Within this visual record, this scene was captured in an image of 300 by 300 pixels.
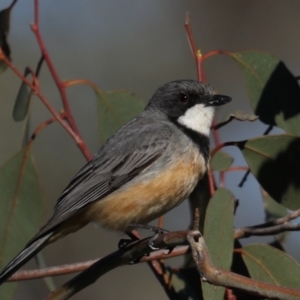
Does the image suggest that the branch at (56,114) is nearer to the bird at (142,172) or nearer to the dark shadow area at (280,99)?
the bird at (142,172)

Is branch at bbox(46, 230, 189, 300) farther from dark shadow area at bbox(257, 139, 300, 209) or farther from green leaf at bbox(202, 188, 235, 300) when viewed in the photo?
dark shadow area at bbox(257, 139, 300, 209)

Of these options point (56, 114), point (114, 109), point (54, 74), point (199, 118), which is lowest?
point (199, 118)

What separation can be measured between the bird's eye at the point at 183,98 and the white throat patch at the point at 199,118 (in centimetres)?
6

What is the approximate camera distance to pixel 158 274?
12.4ft

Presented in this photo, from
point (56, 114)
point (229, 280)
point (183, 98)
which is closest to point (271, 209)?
point (183, 98)

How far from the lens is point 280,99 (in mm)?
4035

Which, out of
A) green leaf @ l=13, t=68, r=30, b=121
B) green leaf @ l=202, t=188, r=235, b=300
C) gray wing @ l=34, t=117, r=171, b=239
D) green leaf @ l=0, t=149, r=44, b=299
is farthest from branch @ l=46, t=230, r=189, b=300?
green leaf @ l=13, t=68, r=30, b=121

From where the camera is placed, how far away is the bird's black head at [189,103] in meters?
4.33

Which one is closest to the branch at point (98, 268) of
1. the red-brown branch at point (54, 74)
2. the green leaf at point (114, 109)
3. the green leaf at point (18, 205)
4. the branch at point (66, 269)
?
the branch at point (66, 269)

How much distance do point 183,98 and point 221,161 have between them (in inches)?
27.7

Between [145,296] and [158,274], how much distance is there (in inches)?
132

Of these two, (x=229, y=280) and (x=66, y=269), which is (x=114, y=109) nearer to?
(x=66, y=269)

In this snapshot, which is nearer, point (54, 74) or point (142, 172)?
point (54, 74)

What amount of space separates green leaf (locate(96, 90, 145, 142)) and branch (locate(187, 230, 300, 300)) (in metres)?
1.81
